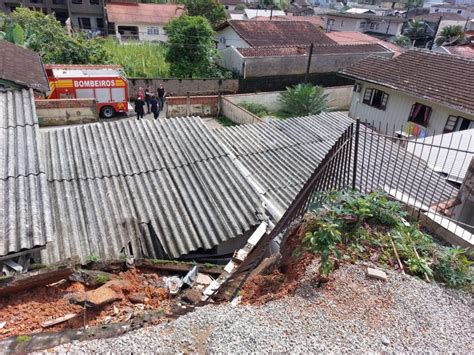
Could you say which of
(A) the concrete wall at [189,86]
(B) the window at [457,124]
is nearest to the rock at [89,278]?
(B) the window at [457,124]

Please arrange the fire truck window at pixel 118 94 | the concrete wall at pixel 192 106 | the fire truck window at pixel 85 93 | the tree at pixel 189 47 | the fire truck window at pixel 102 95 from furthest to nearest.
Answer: the tree at pixel 189 47, the concrete wall at pixel 192 106, the fire truck window at pixel 118 94, the fire truck window at pixel 102 95, the fire truck window at pixel 85 93

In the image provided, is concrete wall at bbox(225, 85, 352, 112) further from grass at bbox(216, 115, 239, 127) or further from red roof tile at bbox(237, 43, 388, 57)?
red roof tile at bbox(237, 43, 388, 57)

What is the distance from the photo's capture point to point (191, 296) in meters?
4.25

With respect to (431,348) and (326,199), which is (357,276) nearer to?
(431,348)

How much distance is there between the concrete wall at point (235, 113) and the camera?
18.1 m

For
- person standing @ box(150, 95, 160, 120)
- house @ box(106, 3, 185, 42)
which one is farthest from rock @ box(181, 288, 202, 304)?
house @ box(106, 3, 185, 42)

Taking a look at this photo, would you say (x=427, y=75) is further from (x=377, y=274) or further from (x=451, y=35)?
(x=451, y=35)

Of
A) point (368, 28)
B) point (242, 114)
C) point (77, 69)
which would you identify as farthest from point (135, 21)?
point (368, 28)

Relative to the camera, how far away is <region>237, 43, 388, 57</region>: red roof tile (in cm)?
2405

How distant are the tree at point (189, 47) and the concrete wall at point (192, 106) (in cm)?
494

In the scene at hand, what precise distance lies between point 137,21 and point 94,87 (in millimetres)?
22611

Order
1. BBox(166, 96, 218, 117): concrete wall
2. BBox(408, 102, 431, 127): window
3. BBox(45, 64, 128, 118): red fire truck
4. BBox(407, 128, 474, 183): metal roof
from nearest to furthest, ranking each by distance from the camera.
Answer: BBox(407, 128, 474, 183): metal roof
BBox(408, 102, 431, 127): window
BBox(45, 64, 128, 118): red fire truck
BBox(166, 96, 218, 117): concrete wall

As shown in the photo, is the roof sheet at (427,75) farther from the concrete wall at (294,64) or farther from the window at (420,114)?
the concrete wall at (294,64)

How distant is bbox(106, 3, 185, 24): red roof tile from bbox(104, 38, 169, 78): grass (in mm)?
7973
